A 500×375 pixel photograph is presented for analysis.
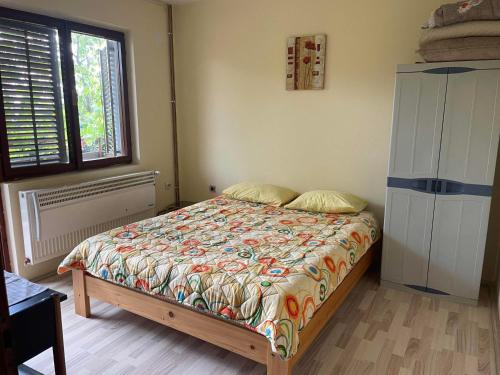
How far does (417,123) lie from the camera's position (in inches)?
110

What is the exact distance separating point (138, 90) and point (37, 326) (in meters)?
3.02

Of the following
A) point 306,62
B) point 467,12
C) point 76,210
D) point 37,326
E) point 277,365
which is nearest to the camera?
point 37,326

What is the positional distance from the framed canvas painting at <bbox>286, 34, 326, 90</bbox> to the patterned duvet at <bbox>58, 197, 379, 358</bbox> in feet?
4.10

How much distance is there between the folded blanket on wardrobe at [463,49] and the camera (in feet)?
8.25

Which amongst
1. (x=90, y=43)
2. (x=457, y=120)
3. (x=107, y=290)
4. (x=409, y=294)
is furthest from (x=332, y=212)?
(x=90, y=43)

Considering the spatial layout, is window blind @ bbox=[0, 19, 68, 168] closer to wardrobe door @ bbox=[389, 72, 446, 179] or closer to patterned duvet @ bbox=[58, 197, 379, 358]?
patterned duvet @ bbox=[58, 197, 379, 358]

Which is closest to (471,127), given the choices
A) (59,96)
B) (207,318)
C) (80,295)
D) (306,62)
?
(306,62)

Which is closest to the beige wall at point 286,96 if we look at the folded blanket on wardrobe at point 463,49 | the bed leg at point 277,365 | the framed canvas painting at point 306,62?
the framed canvas painting at point 306,62

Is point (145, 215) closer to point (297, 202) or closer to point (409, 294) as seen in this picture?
point (297, 202)

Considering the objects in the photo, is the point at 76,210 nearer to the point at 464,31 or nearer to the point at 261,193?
the point at 261,193

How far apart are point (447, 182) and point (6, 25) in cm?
349

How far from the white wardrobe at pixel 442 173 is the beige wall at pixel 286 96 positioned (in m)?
0.48

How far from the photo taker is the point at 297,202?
3.47 metres

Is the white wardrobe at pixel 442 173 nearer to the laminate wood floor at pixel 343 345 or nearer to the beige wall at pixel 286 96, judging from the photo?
the laminate wood floor at pixel 343 345
